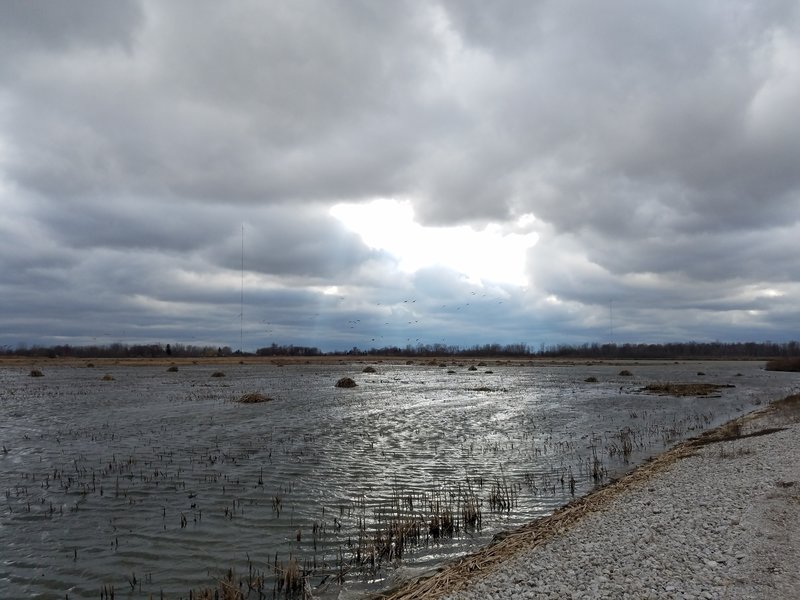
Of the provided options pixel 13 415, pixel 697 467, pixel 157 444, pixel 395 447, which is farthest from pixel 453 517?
pixel 13 415

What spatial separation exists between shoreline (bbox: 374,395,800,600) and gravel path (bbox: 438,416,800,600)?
2cm

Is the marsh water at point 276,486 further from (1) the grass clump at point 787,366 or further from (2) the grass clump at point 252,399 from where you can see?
(1) the grass clump at point 787,366

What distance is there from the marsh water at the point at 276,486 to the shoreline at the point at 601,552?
1.11 metres

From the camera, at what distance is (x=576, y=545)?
10555 millimetres

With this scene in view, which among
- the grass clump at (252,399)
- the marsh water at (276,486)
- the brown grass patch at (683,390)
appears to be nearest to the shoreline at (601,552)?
the marsh water at (276,486)

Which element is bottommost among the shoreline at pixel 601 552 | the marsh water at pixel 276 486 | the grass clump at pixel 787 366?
the grass clump at pixel 787 366

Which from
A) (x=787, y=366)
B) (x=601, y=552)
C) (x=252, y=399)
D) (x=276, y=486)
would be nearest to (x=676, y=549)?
(x=601, y=552)

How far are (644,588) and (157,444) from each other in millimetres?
22359

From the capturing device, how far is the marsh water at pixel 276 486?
10977 mm

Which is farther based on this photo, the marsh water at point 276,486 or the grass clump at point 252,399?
the grass clump at point 252,399

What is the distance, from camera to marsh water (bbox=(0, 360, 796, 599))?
1098 centimetres

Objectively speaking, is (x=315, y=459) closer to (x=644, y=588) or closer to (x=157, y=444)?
(x=157, y=444)

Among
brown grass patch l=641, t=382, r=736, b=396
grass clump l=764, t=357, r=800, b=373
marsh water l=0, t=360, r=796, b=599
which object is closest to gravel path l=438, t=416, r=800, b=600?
marsh water l=0, t=360, r=796, b=599

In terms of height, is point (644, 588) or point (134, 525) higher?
point (644, 588)
